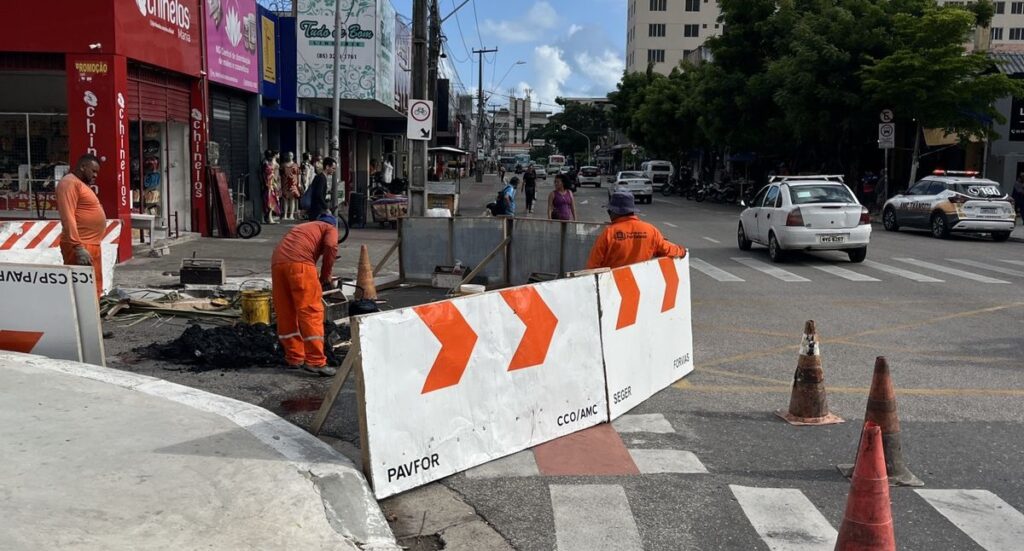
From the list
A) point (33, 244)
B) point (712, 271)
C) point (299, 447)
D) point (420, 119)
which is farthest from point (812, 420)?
point (420, 119)

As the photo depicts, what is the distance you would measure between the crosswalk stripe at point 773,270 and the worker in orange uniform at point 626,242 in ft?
24.4

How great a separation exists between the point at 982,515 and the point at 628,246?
398 cm

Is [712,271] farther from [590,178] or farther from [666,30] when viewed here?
[666,30]

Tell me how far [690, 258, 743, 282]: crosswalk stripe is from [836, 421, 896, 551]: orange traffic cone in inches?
450

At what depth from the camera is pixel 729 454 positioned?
6.36 m

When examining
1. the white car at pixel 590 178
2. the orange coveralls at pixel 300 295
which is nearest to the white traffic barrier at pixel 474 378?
the orange coveralls at pixel 300 295

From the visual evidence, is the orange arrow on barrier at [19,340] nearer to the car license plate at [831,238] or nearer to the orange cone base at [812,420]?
the orange cone base at [812,420]

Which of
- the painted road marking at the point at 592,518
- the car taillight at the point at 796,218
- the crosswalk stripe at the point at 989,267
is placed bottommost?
the painted road marking at the point at 592,518

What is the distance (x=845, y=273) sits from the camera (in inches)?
645

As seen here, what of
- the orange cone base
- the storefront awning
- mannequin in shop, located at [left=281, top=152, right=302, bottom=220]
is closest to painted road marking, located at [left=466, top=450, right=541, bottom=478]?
the orange cone base

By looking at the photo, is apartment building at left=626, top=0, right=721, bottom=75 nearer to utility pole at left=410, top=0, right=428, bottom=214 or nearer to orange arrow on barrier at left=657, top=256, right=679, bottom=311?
utility pole at left=410, top=0, right=428, bottom=214

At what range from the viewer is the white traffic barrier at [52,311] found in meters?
8.12

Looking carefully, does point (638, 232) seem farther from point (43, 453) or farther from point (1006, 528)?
point (43, 453)

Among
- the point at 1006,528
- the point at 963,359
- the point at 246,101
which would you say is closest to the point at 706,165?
the point at 246,101
